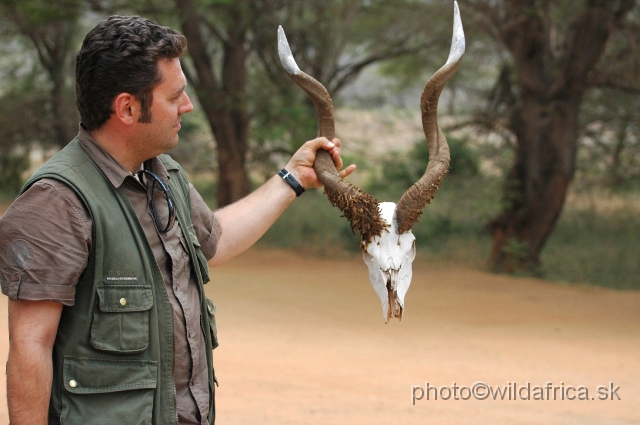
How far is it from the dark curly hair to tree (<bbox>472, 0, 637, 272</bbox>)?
28.9 feet

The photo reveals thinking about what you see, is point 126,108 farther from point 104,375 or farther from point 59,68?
point 59,68

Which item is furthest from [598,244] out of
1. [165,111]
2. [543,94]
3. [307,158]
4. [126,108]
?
[126,108]

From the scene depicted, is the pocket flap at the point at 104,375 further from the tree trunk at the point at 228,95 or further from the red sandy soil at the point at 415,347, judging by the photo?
the tree trunk at the point at 228,95

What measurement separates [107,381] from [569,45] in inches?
411

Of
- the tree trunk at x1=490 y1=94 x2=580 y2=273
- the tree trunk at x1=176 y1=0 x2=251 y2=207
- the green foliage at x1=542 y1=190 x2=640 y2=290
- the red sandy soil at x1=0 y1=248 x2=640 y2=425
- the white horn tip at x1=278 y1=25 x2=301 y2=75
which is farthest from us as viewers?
the tree trunk at x1=176 y1=0 x2=251 y2=207

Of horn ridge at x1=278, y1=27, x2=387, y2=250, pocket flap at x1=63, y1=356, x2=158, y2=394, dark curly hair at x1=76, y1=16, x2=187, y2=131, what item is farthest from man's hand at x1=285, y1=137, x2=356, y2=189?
pocket flap at x1=63, y1=356, x2=158, y2=394

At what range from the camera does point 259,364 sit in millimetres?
6391

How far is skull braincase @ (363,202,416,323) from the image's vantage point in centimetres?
308

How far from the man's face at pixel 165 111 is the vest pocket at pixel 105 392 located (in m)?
0.72

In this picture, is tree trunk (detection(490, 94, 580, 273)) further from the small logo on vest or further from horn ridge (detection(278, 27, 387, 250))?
the small logo on vest

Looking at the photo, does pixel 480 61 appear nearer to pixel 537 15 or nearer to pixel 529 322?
pixel 537 15

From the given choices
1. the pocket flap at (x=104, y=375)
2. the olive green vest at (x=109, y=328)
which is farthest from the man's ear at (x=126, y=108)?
the pocket flap at (x=104, y=375)

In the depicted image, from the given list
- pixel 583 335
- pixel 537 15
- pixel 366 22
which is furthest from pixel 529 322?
pixel 366 22

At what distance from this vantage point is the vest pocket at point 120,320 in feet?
7.33
